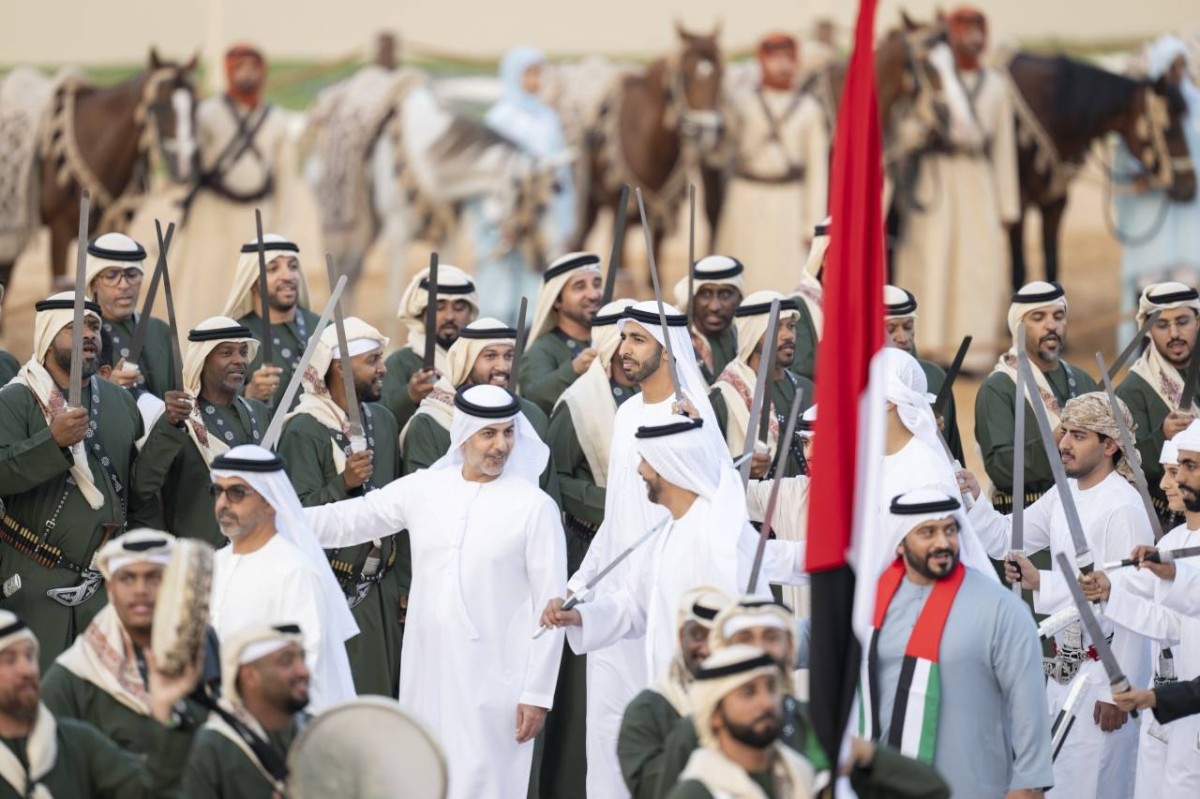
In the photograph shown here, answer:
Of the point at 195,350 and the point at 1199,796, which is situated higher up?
the point at 195,350

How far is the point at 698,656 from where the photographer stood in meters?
7.49

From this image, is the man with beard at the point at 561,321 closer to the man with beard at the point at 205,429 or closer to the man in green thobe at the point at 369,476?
the man in green thobe at the point at 369,476

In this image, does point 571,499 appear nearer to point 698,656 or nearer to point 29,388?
point 29,388

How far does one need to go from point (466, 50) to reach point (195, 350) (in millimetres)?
14497

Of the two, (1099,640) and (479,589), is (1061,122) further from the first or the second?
(1099,640)

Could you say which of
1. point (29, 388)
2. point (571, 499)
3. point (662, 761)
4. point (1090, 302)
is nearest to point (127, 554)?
point (662, 761)

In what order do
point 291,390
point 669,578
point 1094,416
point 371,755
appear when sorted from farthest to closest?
point 1094,416 → point 291,390 → point 669,578 → point 371,755

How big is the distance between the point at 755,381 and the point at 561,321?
111 cm

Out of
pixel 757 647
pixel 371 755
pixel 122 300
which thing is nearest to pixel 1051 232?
pixel 122 300

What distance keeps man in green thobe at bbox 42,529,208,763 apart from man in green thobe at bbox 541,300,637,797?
294cm

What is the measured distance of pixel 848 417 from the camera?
7273mm

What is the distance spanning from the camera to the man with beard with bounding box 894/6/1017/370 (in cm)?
1833

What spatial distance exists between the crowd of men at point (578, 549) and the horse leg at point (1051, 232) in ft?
26.4

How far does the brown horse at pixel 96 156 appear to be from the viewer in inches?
744
